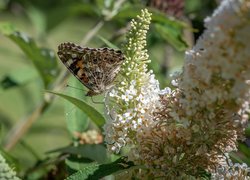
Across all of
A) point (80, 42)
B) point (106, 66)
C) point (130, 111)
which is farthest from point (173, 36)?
point (130, 111)

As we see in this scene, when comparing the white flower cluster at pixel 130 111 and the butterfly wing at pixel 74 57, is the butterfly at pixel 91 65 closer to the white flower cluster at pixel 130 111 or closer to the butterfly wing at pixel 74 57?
the butterfly wing at pixel 74 57

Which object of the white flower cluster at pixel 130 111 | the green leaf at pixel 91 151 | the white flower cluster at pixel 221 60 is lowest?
the green leaf at pixel 91 151

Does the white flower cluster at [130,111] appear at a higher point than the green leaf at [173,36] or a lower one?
higher

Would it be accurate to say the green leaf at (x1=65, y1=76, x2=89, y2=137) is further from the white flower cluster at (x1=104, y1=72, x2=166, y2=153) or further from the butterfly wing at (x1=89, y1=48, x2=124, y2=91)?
the white flower cluster at (x1=104, y1=72, x2=166, y2=153)

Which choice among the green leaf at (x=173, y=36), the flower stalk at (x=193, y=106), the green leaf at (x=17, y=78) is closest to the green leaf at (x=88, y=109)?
the flower stalk at (x=193, y=106)

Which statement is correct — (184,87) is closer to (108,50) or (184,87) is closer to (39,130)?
(108,50)

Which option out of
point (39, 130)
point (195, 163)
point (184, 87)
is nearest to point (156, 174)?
point (195, 163)
